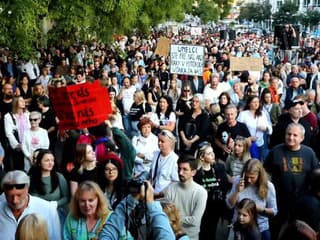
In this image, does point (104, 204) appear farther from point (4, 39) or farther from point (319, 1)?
point (319, 1)

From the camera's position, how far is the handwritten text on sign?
1343 cm

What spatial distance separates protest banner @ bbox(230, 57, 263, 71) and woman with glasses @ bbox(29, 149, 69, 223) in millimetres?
9370

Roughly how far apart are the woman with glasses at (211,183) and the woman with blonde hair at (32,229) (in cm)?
245

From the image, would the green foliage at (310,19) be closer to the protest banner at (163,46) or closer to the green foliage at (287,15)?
the green foliage at (287,15)

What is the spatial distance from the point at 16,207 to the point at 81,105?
2966 millimetres

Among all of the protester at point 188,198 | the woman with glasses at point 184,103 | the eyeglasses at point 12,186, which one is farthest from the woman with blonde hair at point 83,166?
the woman with glasses at point 184,103

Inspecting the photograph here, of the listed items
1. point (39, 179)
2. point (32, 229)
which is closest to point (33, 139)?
point (39, 179)

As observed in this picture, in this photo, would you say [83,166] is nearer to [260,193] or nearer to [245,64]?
[260,193]

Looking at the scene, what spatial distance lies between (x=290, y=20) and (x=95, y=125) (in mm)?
67839

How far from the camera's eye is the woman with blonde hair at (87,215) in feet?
16.4

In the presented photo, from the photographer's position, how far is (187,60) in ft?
44.7

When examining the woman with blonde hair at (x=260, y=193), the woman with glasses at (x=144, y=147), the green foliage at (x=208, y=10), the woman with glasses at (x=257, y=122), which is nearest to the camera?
the woman with blonde hair at (x=260, y=193)

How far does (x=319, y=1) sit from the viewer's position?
103 m

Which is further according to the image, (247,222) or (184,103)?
(184,103)
